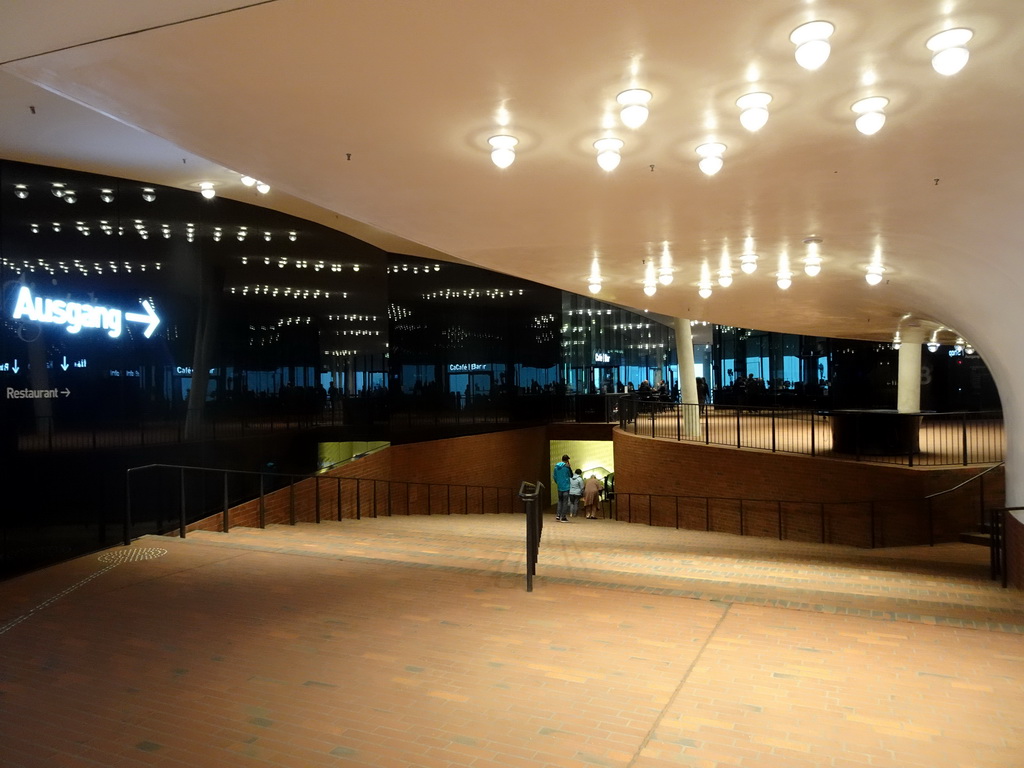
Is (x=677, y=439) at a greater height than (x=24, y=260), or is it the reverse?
(x=24, y=260)

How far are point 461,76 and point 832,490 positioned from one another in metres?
13.0

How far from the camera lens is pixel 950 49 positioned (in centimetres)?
359

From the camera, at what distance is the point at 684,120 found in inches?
185

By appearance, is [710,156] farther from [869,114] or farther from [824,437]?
[824,437]

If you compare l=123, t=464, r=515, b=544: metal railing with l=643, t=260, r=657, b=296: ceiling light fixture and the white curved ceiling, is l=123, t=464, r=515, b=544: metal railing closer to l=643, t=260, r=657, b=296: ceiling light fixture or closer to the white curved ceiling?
the white curved ceiling

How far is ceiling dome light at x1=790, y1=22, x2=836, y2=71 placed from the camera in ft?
11.4

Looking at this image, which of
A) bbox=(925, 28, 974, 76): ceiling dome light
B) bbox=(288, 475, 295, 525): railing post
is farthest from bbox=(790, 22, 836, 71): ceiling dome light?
bbox=(288, 475, 295, 525): railing post

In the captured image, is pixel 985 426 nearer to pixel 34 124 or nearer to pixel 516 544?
pixel 516 544

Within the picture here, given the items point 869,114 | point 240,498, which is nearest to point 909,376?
point 240,498

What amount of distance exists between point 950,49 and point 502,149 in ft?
8.73

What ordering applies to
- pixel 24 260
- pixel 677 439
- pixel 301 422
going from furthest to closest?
pixel 677 439 → pixel 301 422 → pixel 24 260

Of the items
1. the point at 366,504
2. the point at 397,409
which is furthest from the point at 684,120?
the point at 397,409

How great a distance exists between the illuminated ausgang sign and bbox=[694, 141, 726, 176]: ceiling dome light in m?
8.18

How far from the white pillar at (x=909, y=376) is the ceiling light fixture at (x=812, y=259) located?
11.3 m
